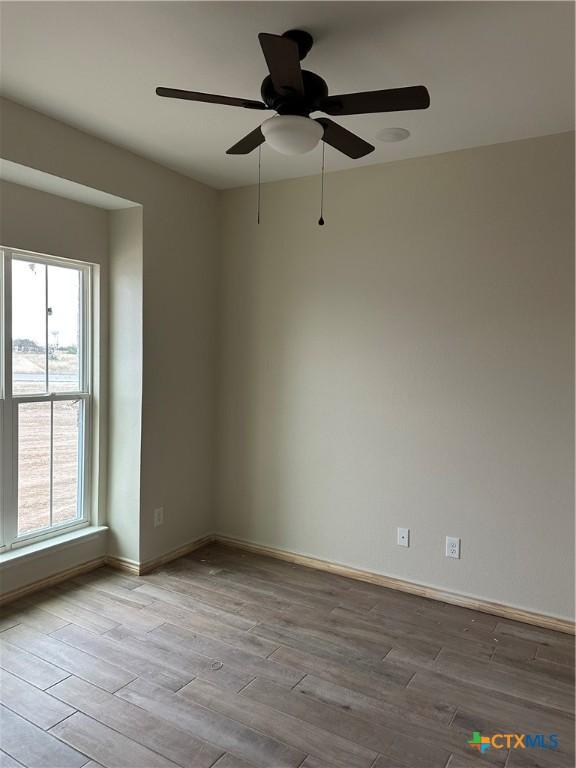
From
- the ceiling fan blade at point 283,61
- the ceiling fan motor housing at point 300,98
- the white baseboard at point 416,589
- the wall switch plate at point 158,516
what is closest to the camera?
the ceiling fan blade at point 283,61

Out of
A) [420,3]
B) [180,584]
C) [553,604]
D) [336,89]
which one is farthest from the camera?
[180,584]

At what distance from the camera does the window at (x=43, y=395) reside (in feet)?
10.1

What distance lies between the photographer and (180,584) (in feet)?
11.0

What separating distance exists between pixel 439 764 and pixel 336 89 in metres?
2.82

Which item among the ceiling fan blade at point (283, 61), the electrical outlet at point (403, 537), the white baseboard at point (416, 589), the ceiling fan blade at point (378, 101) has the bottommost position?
the white baseboard at point (416, 589)

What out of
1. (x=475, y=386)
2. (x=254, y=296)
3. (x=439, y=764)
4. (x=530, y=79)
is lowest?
(x=439, y=764)

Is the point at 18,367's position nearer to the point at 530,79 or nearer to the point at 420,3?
the point at 420,3

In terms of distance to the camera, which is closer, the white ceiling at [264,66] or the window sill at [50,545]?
the white ceiling at [264,66]

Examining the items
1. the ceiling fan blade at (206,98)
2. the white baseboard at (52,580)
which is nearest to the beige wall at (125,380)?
the white baseboard at (52,580)

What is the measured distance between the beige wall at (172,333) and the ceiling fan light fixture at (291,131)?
1.59 meters

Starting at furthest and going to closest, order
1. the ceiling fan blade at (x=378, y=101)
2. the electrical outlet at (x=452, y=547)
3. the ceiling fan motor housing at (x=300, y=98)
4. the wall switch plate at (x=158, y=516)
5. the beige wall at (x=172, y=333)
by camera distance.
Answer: the wall switch plate at (x=158, y=516)
the beige wall at (x=172, y=333)
the electrical outlet at (x=452, y=547)
the ceiling fan motor housing at (x=300, y=98)
the ceiling fan blade at (x=378, y=101)

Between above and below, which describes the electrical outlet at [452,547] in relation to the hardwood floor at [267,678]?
above

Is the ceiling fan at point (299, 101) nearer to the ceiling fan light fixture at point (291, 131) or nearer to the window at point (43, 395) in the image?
the ceiling fan light fixture at point (291, 131)

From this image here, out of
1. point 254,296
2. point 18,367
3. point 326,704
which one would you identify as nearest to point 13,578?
point 18,367
